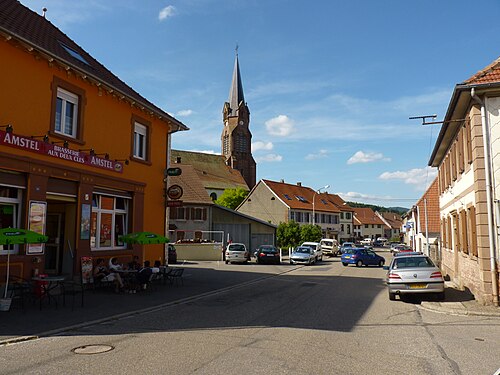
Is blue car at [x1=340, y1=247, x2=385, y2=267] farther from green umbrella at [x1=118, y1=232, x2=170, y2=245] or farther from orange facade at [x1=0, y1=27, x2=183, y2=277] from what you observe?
green umbrella at [x1=118, y1=232, x2=170, y2=245]

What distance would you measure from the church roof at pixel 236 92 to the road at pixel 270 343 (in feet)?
269

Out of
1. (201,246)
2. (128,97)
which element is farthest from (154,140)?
(201,246)

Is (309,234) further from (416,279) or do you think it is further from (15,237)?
(15,237)

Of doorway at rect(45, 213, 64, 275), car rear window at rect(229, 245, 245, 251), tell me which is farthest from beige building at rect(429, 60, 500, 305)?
car rear window at rect(229, 245, 245, 251)

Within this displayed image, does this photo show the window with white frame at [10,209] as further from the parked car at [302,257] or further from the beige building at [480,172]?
the parked car at [302,257]

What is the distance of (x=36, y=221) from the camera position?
12758mm

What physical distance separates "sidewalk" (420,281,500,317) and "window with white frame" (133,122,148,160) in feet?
40.5

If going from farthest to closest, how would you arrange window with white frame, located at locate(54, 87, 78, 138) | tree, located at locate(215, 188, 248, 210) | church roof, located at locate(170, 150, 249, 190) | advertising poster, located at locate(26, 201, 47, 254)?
church roof, located at locate(170, 150, 249, 190)
tree, located at locate(215, 188, 248, 210)
window with white frame, located at locate(54, 87, 78, 138)
advertising poster, located at locate(26, 201, 47, 254)

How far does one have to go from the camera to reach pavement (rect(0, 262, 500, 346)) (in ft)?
29.0

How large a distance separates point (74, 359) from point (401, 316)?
8.07m

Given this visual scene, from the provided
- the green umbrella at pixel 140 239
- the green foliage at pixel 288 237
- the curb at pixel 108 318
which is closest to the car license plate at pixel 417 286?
the curb at pixel 108 318

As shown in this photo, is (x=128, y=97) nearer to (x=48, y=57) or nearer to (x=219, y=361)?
(x=48, y=57)

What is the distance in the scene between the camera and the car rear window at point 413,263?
14414mm

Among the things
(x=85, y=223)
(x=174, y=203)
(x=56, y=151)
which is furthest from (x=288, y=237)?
(x=56, y=151)
